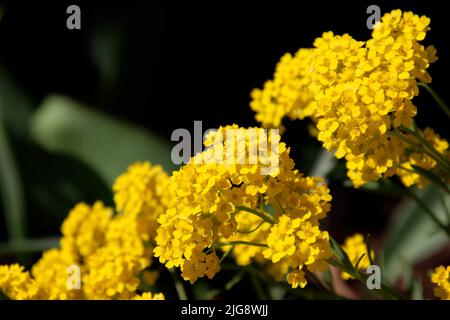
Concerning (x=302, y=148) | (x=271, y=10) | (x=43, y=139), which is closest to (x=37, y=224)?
(x=43, y=139)

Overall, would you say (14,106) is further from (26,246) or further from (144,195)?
(144,195)

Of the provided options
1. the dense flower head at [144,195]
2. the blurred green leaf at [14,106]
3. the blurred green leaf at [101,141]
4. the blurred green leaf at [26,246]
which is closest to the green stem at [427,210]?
the dense flower head at [144,195]

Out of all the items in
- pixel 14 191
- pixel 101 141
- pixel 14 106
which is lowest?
pixel 14 191

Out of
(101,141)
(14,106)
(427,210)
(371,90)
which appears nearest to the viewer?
(371,90)

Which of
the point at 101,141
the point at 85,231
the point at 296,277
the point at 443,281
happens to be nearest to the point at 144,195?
the point at 85,231

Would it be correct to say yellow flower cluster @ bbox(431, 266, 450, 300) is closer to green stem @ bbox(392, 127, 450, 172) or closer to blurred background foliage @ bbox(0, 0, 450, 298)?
green stem @ bbox(392, 127, 450, 172)

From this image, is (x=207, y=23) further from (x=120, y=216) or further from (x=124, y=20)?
(x=120, y=216)

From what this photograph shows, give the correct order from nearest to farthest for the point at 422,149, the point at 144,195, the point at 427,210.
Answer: the point at 422,149 < the point at 427,210 < the point at 144,195
